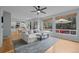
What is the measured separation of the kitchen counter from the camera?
111 inches

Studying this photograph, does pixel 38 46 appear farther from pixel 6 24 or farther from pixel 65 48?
pixel 6 24

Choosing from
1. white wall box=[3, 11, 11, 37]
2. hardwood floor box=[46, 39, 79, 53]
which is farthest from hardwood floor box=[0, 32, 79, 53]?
white wall box=[3, 11, 11, 37]

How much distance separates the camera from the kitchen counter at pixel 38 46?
9.25ft

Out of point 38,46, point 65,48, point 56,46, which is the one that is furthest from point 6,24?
point 65,48

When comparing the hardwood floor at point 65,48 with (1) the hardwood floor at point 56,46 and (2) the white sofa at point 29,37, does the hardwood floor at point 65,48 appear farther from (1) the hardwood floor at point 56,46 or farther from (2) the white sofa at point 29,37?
(2) the white sofa at point 29,37

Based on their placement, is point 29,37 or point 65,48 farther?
point 29,37

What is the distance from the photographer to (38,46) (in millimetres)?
2887

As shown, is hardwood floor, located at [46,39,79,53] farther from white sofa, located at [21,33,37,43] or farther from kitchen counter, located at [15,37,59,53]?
white sofa, located at [21,33,37,43]

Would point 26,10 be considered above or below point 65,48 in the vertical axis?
above

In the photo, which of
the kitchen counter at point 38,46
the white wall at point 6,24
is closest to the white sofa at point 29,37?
the kitchen counter at point 38,46

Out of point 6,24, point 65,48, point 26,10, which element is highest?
point 26,10
